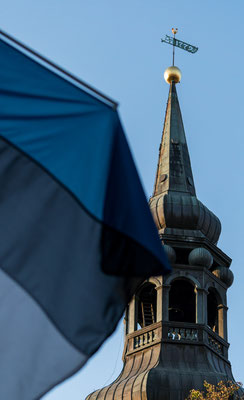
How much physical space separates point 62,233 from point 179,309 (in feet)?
135

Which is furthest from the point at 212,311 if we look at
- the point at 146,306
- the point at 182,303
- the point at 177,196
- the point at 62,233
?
the point at 62,233

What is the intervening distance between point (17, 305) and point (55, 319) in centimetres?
58

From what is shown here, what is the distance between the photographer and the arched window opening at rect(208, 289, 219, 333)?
51.3 m

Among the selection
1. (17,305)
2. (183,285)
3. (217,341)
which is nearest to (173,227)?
(183,285)

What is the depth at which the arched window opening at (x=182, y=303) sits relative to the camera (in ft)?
169

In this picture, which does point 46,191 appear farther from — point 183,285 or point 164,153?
point 164,153

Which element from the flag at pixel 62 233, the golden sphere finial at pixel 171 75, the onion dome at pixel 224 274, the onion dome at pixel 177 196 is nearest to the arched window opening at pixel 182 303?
the onion dome at pixel 224 274

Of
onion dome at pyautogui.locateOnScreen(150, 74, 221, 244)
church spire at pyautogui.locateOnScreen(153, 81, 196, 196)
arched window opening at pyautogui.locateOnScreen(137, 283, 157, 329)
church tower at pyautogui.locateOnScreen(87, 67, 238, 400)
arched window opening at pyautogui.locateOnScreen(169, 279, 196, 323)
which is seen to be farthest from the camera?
church spire at pyautogui.locateOnScreen(153, 81, 196, 196)

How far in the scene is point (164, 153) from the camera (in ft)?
182

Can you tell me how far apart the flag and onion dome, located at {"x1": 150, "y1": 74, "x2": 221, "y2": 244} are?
3967cm

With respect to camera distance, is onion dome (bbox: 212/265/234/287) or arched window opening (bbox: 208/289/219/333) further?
onion dome (bbox: 212/265/234/287)

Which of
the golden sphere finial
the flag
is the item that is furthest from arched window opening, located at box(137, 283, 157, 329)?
the flag

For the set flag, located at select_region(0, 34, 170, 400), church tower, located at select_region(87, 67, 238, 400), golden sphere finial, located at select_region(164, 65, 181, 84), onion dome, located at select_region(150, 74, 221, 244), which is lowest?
flag, located at select_region(0, 34, 170, 400)

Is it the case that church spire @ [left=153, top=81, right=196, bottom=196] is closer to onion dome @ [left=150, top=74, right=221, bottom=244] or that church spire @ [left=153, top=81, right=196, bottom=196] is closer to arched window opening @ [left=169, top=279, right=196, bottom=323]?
onion dome @ [left=150, top=74, right=221, bottom=244]
